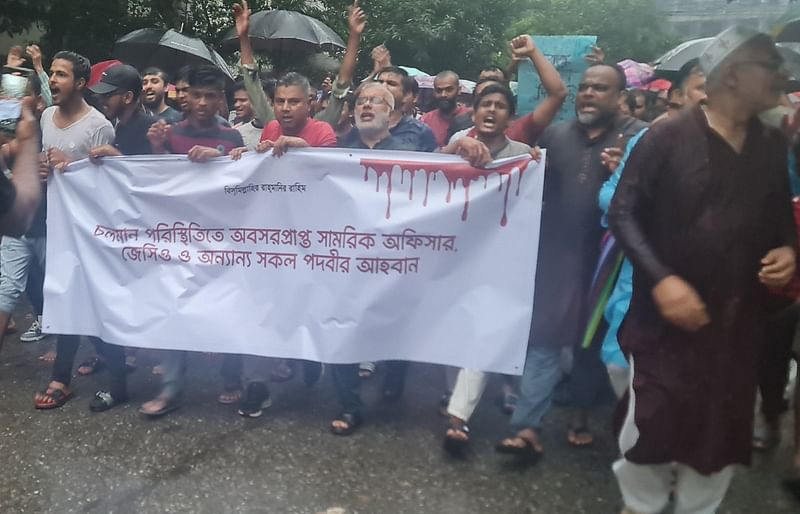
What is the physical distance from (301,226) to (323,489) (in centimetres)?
131

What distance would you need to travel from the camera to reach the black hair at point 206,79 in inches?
166

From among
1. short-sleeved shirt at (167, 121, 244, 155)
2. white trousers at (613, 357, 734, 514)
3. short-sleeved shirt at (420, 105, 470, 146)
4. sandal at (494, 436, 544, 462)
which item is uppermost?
short-sleeved shirt at (167, 121, 244, 155)

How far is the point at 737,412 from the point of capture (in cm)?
243

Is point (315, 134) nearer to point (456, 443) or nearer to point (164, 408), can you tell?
point (164, 408)

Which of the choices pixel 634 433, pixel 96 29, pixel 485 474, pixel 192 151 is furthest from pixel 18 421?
pixel 96 29

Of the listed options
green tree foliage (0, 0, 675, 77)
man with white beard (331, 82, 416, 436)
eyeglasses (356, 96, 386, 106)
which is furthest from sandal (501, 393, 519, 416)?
green tree foliage (0, 0, 675, 77)

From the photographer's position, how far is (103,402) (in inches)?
162

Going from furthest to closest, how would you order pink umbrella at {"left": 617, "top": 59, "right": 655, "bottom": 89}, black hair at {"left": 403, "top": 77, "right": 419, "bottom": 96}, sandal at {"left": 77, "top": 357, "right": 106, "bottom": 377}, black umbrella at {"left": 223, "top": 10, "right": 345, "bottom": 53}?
1. black umbrella at {"left": 223, "top": 10, "right": 345, "bottom": 53}
2. pink umbrella at {"left": 617, "top": 59, "right": 655, "bottom": 89}
3. black hair at {"left": 403, "top": 77, "right": 419, "bottom": 96}
4. sandal at {"left": 77, "top": 357, "right": 106, "bottom": 377}

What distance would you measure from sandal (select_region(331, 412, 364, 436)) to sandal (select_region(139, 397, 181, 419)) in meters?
0.91

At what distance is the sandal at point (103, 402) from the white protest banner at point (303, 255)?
336 millimetres

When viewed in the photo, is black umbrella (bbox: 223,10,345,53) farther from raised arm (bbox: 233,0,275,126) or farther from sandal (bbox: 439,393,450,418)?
sandal (bbox: 439,393,450,418)

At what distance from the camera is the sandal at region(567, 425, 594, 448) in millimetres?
3801

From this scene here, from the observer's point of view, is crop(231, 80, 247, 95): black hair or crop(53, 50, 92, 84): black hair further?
crop(231, 80, 247, 95): black hair

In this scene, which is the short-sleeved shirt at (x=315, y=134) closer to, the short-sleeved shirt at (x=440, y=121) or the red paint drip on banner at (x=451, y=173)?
the red paint drip on banner at (x=451, y=173)
